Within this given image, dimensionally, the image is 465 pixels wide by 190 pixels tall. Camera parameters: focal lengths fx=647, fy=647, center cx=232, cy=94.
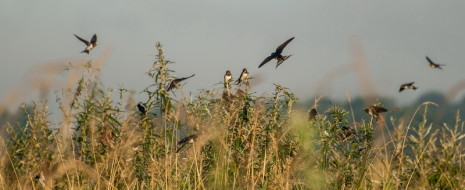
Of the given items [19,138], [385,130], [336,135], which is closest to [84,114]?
[19,138]

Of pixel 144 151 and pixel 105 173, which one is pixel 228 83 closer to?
pixel 144 151

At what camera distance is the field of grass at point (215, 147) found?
558 cm

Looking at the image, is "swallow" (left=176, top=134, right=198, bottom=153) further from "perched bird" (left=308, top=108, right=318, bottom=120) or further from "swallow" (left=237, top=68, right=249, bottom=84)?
"perched bird" (left=308, top=108, right=318, bottom=120)

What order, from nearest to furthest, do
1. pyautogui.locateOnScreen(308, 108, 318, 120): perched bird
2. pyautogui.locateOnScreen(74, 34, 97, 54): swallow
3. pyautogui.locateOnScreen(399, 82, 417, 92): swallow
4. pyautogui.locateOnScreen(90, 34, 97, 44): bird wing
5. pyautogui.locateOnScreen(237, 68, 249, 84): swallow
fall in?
pyautogui.locateOnScreen(237, 68, 249, 84): swallow, pyautogui.locateOnScreen(308, 108, 318, 120): perched bird, pyautogui.locateOnScreen(399, 82, 417, 92): swallow, pyautogui.locateOnScreen(74, 34, 97, 54): swallow, pyautogui.locateOnScreen(90, 34, 97, 44): bird wing

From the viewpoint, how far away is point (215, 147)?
19.2ft

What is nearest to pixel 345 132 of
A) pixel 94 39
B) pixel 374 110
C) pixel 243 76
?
pixel 374 110

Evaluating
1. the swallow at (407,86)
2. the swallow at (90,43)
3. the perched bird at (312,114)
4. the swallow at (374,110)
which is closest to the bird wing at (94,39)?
the swallow at (90,43)

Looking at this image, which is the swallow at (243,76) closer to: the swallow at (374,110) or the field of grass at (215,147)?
the field of grass at (215,147)

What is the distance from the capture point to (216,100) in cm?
588

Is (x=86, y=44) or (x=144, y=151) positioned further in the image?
(x=86, y=44)

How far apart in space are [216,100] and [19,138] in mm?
2280

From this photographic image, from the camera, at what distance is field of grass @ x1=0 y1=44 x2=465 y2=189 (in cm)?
558

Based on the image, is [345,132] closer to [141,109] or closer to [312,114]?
[312,114]

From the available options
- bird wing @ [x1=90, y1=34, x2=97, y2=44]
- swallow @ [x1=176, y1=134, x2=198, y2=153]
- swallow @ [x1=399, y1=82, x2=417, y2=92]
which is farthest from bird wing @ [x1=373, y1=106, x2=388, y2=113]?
bird wing @ [x1=90, y1=34, x2=97, y2=44]
